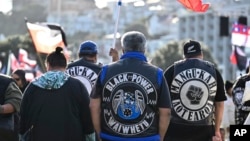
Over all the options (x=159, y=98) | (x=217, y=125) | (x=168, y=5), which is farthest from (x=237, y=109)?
(x=168, y=5)

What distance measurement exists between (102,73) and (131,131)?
59 cm

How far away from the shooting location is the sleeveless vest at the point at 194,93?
310 inches

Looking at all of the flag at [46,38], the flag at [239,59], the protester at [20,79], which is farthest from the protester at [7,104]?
the flag at [239,59]

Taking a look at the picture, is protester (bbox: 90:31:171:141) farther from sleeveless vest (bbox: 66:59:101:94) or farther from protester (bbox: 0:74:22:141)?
sleeveless vest (bbox: 66:59:101:94)

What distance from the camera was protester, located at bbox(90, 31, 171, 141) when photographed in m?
6.58

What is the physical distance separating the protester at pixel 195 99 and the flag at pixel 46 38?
9.12 m

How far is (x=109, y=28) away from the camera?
193m

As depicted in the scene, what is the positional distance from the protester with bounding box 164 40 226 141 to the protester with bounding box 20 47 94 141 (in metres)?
1.30

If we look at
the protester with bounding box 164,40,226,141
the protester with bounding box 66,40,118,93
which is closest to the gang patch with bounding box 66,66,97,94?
the protester with bounding box 66,40,118,93

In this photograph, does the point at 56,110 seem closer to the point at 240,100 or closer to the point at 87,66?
the point at 87,66

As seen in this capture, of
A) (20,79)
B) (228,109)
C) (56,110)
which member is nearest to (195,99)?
(56,110)

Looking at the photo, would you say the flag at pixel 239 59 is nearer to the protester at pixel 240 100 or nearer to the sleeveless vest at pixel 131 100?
the protester at pixel 240 100

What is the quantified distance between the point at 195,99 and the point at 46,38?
10.5 metres

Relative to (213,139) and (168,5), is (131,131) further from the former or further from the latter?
(168,5)
